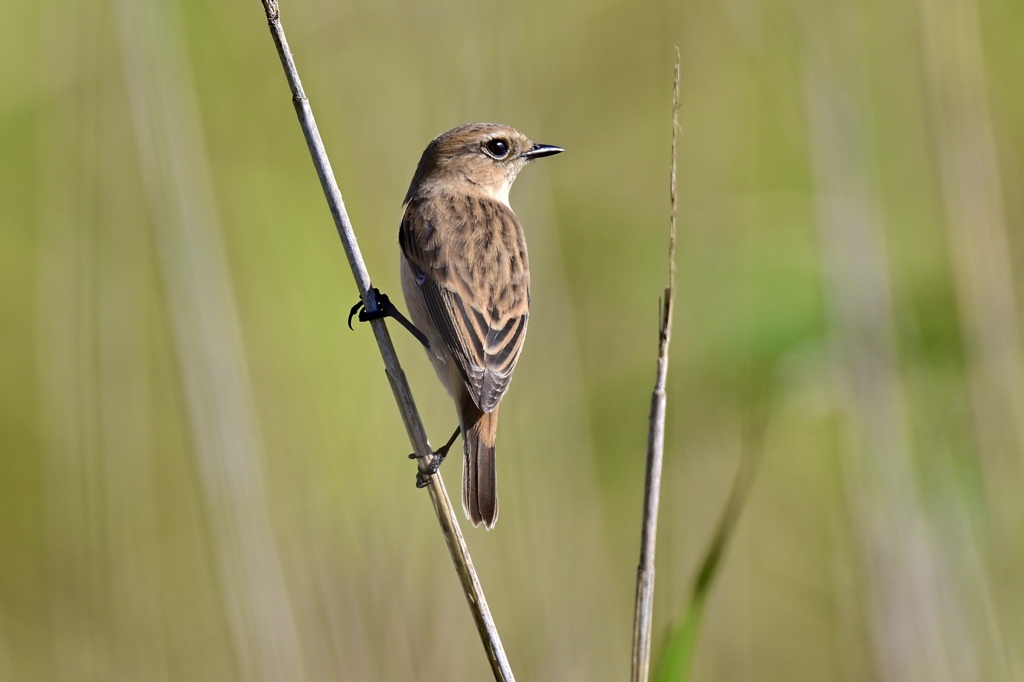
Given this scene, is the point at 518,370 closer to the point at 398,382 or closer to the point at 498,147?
the point at 498,147

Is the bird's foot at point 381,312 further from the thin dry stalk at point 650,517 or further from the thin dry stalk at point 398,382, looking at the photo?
the thin dry stalk at point 650,517

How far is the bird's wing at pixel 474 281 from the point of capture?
2.58 m

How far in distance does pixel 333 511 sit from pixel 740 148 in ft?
5.86

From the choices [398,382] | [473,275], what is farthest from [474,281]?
[398,382]

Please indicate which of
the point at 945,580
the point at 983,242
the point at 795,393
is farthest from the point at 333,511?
the point at 983,242

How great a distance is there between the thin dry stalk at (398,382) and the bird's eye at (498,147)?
1.33 m

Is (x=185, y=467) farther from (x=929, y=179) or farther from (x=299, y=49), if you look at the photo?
(x=929, y=179)

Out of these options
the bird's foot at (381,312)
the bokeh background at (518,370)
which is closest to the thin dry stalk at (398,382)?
the bird's foot at (381,312)

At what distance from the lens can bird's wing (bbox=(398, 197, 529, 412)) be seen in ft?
8.47

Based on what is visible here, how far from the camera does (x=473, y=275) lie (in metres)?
2.83

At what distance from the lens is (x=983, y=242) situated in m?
2.81

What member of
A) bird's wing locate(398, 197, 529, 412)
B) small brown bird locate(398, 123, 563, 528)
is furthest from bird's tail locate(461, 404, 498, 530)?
bird's wing locate(398, 197, 529, 412)

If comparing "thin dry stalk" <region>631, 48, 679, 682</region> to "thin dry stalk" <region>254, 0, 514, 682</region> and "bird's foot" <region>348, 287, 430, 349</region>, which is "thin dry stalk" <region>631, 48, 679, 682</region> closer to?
"thin dry stalk" <region>254, 0, 514, 682</region>

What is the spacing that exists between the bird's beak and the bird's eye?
0.21ft
